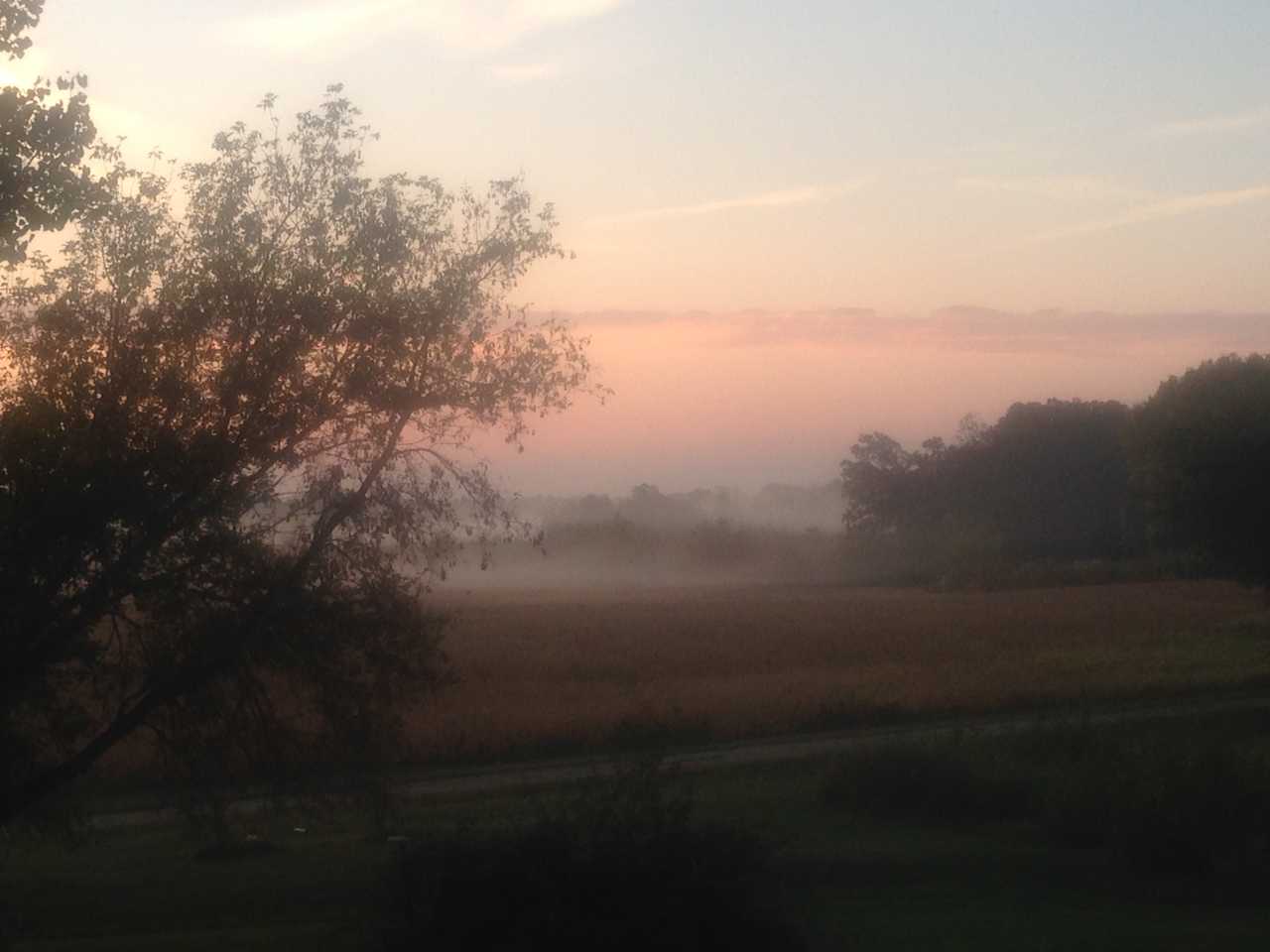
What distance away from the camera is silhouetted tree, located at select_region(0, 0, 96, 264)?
1275cm

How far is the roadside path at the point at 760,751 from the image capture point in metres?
24.0

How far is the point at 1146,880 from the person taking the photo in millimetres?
15227

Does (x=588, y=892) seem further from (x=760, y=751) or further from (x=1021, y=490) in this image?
(x=1021, y=490)

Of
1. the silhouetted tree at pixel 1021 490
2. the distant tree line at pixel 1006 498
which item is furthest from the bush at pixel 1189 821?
the silhouetted tree at pixel 1021 490

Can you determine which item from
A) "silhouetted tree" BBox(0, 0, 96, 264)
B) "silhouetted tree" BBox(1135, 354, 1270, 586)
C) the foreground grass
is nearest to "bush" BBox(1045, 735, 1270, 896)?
the foreground grass

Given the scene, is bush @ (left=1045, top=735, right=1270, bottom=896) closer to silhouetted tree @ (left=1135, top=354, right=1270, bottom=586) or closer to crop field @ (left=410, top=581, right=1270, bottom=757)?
crop field @ (left=410, top=581, right=1270, bottom=757)

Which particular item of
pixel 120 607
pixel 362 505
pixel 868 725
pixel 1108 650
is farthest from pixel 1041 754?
pixel 1108 650

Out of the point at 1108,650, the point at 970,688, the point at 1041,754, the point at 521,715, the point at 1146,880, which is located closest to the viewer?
the point at 1146,880

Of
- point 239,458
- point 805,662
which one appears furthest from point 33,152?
point 805,662

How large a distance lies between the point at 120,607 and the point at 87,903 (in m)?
3.95

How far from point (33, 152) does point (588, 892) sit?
26.4 feet

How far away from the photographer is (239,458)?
1409 cm

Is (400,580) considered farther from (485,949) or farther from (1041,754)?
(1041,754)

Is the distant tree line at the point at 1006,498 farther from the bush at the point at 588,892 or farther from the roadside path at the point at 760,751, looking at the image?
the bush at the point at 588,892
